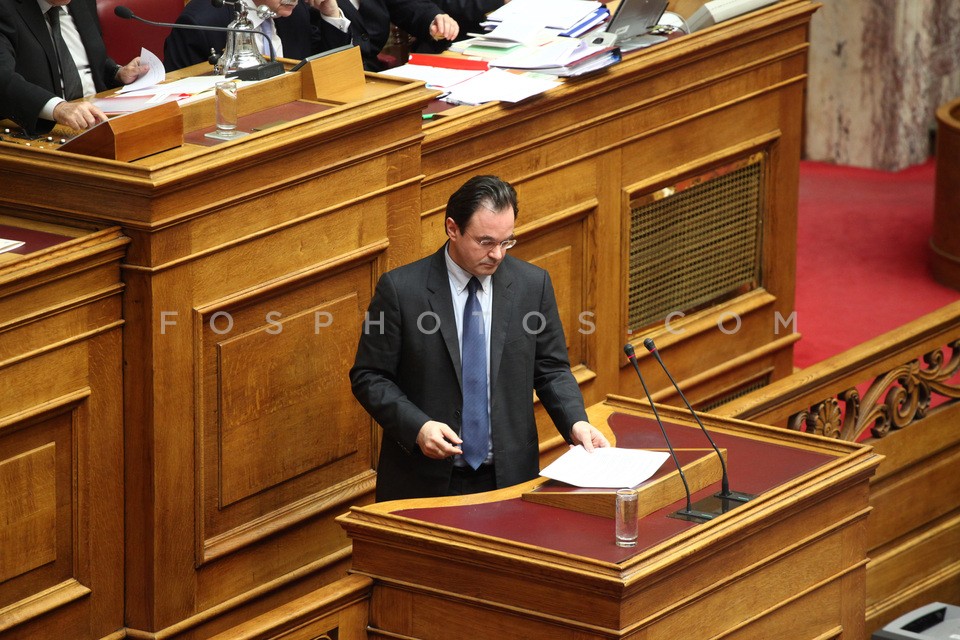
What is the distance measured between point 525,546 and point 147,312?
3.05 ft

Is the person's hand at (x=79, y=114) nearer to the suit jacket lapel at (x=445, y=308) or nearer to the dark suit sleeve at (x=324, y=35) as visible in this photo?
the suit jacket lapel at (x=445, y=308)

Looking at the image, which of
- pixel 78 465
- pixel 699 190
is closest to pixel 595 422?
pixel 78 465

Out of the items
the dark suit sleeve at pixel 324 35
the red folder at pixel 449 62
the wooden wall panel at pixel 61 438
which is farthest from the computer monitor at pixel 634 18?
the wooden wall panel at pixel 61 438

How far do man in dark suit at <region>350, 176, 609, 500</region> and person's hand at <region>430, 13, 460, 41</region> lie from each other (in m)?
1.54

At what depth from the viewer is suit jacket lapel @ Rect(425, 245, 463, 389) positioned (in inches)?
138

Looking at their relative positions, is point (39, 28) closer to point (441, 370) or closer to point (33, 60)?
point (33, 60)

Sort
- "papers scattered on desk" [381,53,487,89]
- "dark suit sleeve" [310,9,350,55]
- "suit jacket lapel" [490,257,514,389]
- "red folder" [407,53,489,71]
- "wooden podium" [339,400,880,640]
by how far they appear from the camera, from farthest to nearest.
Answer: "dark suit sleeve" [310,9,350,55]
"red folder" [407,53,489,71]
"papers scattered on desk" [381,53,487,89]
"suit jacket lapel" [490,257,514,389]
"wooden podium" [339,400,880,640]

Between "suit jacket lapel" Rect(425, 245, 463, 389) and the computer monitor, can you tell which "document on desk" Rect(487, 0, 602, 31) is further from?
"suit jacket lapel" Rect(425, 245, 463, 389)

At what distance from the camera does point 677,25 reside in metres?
5.09

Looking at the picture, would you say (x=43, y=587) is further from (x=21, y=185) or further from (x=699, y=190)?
(x=699, y=190)

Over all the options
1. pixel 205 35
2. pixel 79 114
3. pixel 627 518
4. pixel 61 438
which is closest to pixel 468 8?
pixel 205 35

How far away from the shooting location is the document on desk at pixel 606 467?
10.7ft

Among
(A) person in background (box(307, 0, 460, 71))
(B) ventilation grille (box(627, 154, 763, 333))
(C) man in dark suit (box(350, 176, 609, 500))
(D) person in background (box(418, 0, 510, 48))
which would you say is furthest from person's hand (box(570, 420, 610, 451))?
(D) person in background (box(418, 0, 510, 48))

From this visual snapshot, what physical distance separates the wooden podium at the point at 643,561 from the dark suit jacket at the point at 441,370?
21 cm
